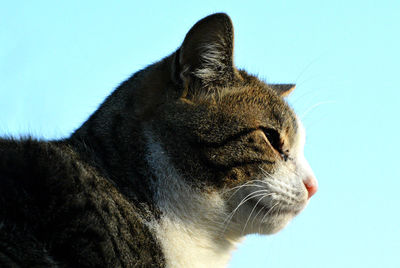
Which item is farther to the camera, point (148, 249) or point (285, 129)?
point (285, 129)

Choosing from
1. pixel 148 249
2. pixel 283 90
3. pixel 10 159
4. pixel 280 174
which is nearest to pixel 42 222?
pixel 10 159

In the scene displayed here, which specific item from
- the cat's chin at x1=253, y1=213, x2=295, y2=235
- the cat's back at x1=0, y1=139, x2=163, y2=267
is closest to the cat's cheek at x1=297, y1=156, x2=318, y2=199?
the cat's chin at x1=253, y1=213, x2=295, y2=235

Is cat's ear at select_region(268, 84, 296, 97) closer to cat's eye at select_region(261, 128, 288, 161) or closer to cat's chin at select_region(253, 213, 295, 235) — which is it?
cat's eye at select_region(261, 128, 288, 161)

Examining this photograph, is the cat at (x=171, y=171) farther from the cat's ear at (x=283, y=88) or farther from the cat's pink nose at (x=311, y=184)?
the cat's ear at (x=283, y=88)

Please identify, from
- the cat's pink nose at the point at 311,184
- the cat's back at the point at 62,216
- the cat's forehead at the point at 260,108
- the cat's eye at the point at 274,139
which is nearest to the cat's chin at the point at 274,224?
the cat's pink nose at the point at 311,184

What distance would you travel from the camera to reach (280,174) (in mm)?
3545

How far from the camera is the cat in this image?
2.93 metres

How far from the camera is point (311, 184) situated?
Result: 145 inches

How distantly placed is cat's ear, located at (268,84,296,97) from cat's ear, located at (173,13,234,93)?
70 cm

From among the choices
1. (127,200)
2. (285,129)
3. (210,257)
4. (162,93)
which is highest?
(162,93)

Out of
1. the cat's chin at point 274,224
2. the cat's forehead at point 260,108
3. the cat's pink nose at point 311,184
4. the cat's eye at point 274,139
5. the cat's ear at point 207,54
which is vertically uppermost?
the cat's ear at point 207,54

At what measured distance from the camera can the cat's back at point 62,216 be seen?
2760mm

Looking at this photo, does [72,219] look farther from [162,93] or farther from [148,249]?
[162,93]

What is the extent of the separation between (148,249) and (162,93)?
3.77ft
